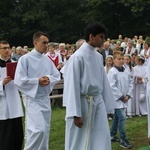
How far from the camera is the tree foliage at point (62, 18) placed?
1901 inches

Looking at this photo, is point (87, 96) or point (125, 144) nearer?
point (87, 96)

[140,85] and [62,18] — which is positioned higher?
[62,18]

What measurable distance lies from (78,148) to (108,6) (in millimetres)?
45182

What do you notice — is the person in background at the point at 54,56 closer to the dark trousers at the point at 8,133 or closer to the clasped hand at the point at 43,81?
the dark trousers at the point at 8,133

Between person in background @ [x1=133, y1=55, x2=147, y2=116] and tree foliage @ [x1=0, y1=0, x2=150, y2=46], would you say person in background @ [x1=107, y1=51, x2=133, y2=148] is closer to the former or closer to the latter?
person in background @ [x1=133, y1=55, x2=147, y2=116]

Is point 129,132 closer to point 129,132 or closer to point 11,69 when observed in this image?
point 129,132

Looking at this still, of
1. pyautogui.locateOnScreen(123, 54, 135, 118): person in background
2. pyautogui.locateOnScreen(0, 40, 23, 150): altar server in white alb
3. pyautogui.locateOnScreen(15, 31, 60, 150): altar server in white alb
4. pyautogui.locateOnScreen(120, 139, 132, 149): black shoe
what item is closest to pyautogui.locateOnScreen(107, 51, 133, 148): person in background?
pyautogui.locateOnScreen(120, 139, 132, 149): black shoe

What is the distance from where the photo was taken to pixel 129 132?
898 cm

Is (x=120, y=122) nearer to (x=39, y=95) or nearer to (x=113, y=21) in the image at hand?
(x=39, y=95)

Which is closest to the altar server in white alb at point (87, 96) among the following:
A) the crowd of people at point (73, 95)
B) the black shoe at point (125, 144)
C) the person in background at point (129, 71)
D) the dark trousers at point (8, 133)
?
the crowd of people at point (73, 95)

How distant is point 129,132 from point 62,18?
141ft

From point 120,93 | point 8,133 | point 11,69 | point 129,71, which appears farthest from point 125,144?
point 129,71

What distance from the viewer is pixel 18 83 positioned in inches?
263

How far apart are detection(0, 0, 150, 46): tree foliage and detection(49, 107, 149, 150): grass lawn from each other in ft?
121
